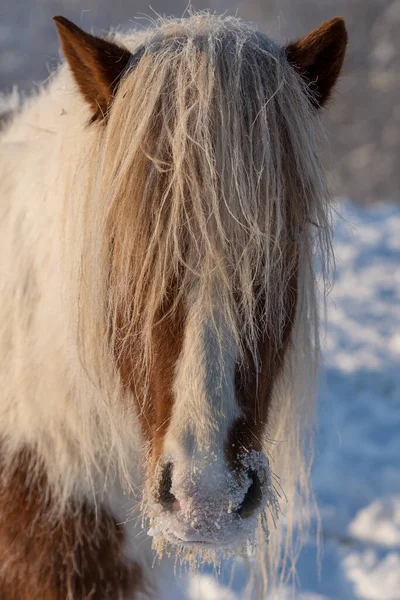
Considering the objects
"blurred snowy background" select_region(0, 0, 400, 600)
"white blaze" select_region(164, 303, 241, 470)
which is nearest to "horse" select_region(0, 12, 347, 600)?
"white blaze" select_region(164, 303, 241, 470)

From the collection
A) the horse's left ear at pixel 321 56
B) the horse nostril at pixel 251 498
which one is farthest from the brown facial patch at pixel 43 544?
the horse's left ear at pixel 321 56

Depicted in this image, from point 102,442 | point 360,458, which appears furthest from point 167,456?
point 360,458

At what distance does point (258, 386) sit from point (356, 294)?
10.8 ft

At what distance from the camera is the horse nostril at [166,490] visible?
3.16 ft

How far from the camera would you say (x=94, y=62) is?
1088 millimetres

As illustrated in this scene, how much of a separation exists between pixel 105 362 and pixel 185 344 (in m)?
0.25

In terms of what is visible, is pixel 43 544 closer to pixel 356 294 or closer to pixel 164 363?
pixel 164 363

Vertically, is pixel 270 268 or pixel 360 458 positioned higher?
pixel 360 458

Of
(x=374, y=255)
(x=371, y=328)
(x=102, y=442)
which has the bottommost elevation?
(x=102, y=442)

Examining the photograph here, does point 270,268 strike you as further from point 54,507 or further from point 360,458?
point 360,458

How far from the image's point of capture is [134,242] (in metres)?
1.06

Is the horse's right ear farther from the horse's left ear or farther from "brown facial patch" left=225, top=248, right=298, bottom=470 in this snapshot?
"brown facial patch" left=225, top=248, right=298, bottom=470

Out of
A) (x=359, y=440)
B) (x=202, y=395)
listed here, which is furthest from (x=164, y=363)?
(x=359, y=440)

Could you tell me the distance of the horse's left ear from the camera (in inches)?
44.4
